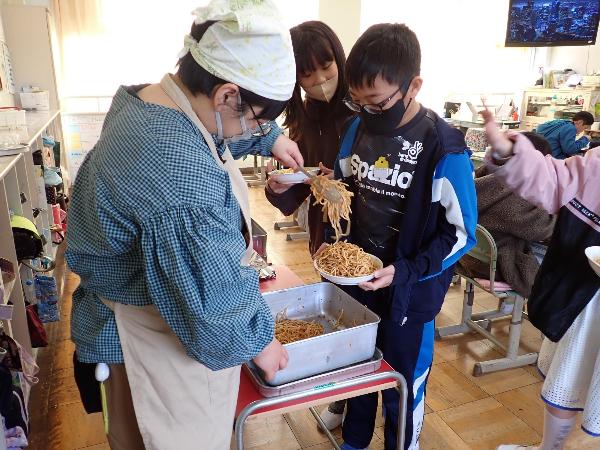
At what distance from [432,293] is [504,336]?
1.73 meters

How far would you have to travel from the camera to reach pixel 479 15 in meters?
7.30

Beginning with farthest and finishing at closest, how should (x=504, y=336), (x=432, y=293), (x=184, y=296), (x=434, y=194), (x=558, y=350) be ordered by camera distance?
(x=504, y=336) < (x=558, y=350) < (x=432, y=293) < (x=434, y=194) < (x=184, y=296)

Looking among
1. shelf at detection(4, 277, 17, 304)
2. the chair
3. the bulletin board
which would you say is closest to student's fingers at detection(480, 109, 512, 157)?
the chair

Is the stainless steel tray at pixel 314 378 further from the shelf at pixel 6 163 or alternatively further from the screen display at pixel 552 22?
the screen display at pixel 552 22

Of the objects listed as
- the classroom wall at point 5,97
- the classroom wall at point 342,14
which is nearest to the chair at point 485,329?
the classroom wall at point 5,97

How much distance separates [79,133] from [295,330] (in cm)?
546

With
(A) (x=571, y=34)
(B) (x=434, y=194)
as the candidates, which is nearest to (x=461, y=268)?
(B) (x=434, y=194)

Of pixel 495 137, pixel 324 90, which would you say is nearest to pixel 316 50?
pixel 324 90

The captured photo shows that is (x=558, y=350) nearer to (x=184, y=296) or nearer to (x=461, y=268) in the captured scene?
(x=461, y=268)

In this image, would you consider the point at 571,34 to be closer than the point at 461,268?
No

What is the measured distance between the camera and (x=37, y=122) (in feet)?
11.4

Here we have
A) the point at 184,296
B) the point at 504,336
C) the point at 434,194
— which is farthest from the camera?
the point at 504,336

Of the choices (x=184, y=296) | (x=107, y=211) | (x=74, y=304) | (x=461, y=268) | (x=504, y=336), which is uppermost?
(x=107, y=211)

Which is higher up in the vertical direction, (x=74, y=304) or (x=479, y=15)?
(x=479, y=15)
